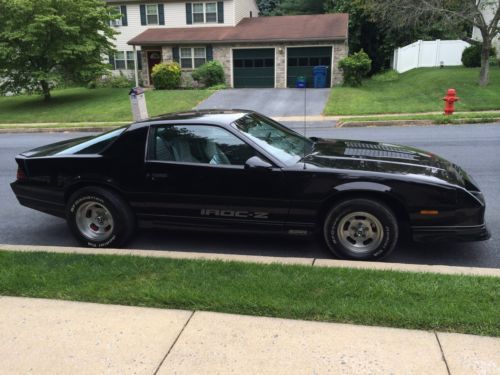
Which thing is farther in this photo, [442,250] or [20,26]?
[20,26]

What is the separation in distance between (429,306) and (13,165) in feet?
31.6

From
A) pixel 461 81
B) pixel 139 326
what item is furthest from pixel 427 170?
pixel 461 81

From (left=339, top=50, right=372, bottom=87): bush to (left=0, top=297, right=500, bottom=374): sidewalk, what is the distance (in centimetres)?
2394

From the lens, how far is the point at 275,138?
5.26 meters

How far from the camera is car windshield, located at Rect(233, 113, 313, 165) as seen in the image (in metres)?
4.91

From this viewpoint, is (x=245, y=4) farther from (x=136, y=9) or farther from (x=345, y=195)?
(x=345, y=195)

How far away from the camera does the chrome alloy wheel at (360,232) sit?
4566mm

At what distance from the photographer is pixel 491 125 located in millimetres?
14016

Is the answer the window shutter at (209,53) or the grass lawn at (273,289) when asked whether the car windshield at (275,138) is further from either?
the window shutter at (209,53)

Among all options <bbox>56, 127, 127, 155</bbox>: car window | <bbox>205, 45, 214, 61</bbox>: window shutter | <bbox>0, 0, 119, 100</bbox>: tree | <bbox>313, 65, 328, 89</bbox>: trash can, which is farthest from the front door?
<bbox>56, 127, 127, 155</bbox>: car window

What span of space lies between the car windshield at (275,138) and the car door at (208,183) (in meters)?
0.18

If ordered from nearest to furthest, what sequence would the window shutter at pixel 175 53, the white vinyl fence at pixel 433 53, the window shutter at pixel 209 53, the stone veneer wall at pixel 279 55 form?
the stone veneer wall at pixel 279 55
the window shutter at pixel 209 53
the window shutter at pixel 175 53
the white vinyl fence at pixel 433 53

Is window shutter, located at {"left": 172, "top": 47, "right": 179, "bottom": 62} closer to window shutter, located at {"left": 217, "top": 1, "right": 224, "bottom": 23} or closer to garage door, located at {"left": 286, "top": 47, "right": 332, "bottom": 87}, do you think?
window shutter, located at {"left": 217, "top": 1, "right": 224, "bottom": 23}

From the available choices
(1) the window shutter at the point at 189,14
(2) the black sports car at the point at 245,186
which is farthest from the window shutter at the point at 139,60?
(2) the black sports car at the point at 245,186
